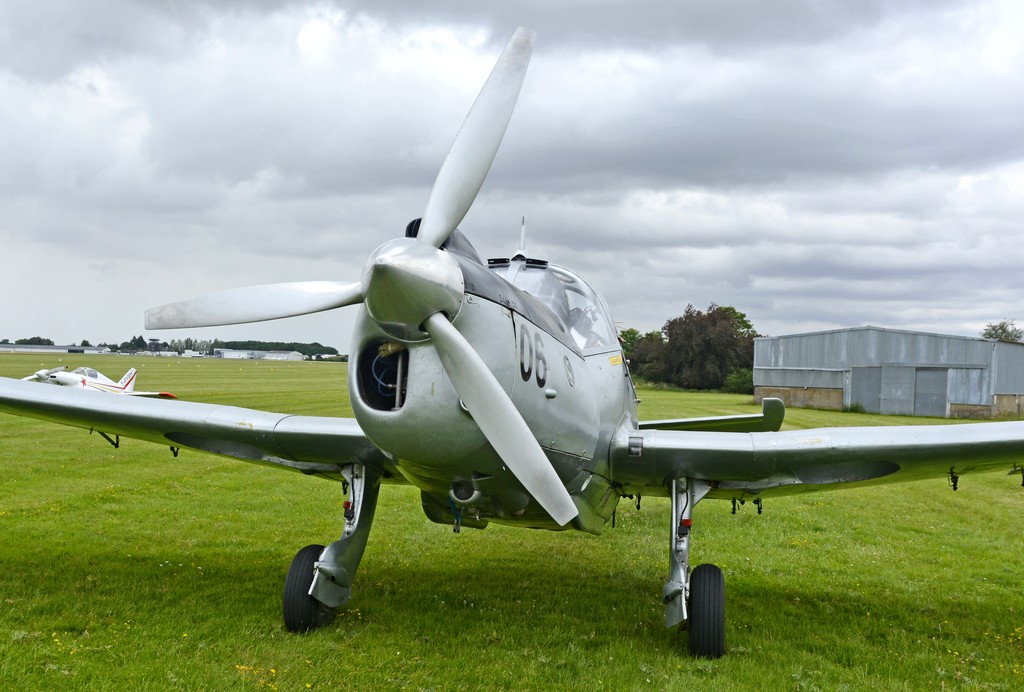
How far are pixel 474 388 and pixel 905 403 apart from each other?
1571 inches

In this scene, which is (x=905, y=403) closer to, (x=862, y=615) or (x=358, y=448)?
(x=862, y=615)

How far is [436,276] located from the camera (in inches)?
161

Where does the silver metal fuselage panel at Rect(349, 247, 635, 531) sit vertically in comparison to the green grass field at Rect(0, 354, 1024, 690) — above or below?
above

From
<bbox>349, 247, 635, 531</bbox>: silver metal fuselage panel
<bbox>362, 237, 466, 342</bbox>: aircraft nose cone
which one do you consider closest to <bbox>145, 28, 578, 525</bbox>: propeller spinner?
<bbox>362, 237, 466, 342</bbox>: aircraft nose cone

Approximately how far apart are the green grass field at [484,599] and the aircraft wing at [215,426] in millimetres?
1272

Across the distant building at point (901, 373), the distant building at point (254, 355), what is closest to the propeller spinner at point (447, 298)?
the distant building at point (901, 373)

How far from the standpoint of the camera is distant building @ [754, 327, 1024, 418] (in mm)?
36438

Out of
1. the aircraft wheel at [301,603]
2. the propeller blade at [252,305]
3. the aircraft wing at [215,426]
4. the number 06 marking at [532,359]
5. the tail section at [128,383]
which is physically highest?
the propeller blade at [252,305]

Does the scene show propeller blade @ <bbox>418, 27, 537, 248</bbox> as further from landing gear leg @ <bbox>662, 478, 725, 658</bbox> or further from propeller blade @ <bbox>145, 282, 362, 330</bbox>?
landing gear leg @ <bbox>662, 478, 725, 658</bbox>

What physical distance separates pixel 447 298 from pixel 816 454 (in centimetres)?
357

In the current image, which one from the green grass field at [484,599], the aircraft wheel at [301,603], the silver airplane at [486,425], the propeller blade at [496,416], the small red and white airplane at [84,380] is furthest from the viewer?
the small red and white airplane at [84,380]

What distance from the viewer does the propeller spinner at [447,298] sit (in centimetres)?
406

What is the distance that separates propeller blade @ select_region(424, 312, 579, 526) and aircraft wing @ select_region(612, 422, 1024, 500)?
2052mm

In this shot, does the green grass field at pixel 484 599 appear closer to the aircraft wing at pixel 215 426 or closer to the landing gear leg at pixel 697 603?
the landing gear leg at pixel 697 603
